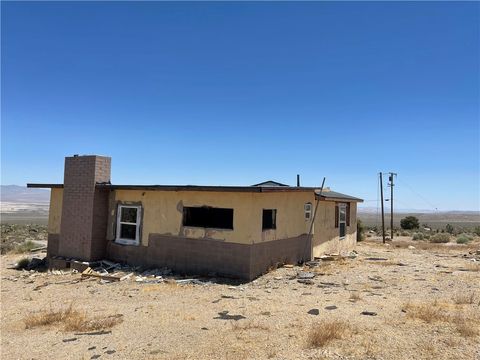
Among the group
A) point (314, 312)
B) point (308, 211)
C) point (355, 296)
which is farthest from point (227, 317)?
point (308, 211)

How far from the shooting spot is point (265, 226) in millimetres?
14664

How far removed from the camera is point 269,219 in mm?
14844

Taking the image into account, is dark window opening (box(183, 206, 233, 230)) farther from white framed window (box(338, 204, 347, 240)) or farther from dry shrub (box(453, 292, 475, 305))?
white framed window (box(338, 204, 347, 240))

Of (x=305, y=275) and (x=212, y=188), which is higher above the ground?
(x=212, y=188)

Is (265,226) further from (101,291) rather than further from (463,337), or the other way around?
(463,337)

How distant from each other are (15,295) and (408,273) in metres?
12.7

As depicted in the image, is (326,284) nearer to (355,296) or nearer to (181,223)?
(355,296)

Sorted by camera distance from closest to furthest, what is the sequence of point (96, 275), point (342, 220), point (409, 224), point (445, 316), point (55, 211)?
point (445, 316) → point (96, 275) → point (55, 211) → point (342, 220) → point (409, 224)

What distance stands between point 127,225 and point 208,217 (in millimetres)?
3282

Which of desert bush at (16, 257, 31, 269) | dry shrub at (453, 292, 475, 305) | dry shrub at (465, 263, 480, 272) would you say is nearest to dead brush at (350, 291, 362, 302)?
dry shrub at (453, 292, 475, 305)

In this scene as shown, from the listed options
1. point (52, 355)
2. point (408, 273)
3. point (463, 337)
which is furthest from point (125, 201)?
point (463, 337)

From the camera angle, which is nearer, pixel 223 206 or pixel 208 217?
pixel 223 206

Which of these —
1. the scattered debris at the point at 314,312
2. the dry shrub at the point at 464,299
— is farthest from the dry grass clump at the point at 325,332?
the dry shrub at the point at 464,299

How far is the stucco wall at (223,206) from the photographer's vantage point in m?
13.2
